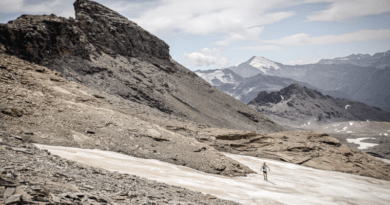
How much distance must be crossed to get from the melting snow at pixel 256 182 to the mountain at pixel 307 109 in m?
137

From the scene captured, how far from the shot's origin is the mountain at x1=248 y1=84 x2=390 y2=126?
160125 millimetres

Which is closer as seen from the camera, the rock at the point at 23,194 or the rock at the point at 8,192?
the rock at the point at 8,192

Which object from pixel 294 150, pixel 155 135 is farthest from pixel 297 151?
pixel 155 135

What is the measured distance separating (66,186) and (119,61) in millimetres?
45830

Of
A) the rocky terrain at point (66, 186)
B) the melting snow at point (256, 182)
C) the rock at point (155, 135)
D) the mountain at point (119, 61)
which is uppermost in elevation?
the mountain at point (119, 61)

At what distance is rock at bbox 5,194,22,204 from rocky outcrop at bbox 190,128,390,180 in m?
20.2

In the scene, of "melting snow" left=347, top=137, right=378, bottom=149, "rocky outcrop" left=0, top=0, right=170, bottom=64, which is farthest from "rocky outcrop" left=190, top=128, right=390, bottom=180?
"melting snow" left=347, top=137, right=378, bottom=149

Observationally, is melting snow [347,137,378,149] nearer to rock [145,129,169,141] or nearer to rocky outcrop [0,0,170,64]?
rocky outcrop [0,0,170,64]

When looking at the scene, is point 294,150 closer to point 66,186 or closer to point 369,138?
point 66,186

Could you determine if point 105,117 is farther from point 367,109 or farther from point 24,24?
point 367,109

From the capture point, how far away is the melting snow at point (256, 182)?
1224cm

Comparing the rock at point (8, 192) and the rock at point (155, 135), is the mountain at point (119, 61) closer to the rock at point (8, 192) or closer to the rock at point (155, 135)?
the rock at point (155, 135)

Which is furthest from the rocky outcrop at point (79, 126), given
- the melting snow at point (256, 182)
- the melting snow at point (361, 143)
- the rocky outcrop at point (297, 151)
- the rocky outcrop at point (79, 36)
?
the melting snow at point (361, 143)

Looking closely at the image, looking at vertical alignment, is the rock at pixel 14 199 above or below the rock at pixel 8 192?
below
